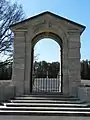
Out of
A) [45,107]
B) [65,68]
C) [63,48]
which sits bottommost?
[45,107]

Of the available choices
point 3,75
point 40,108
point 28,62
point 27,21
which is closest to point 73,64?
point 28,62

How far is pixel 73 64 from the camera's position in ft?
61.5

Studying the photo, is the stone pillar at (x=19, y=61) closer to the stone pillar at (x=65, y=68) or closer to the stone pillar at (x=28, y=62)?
the stone pillar at (x=28, y=62)

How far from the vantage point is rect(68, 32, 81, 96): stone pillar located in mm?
18547

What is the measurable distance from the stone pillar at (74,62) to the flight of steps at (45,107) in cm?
187

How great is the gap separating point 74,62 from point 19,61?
353cm

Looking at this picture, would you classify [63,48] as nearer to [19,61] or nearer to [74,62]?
[74,62]

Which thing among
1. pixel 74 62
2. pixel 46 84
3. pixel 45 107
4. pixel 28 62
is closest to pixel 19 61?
pixel 28 62

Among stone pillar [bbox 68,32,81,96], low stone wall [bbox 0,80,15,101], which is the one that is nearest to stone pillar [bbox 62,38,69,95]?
stone pillar [bbox 68,32,81,96]

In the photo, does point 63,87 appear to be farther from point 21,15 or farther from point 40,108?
point 21,15

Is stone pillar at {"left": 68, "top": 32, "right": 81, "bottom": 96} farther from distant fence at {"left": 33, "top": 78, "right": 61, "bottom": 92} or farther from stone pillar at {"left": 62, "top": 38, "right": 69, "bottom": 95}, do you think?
distant fence at {"left": 33, "top": 78, "right": 61, "bottom": 92}

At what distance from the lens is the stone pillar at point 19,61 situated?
18734 mm

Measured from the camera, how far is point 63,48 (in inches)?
750

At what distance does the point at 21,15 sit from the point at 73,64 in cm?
2036
